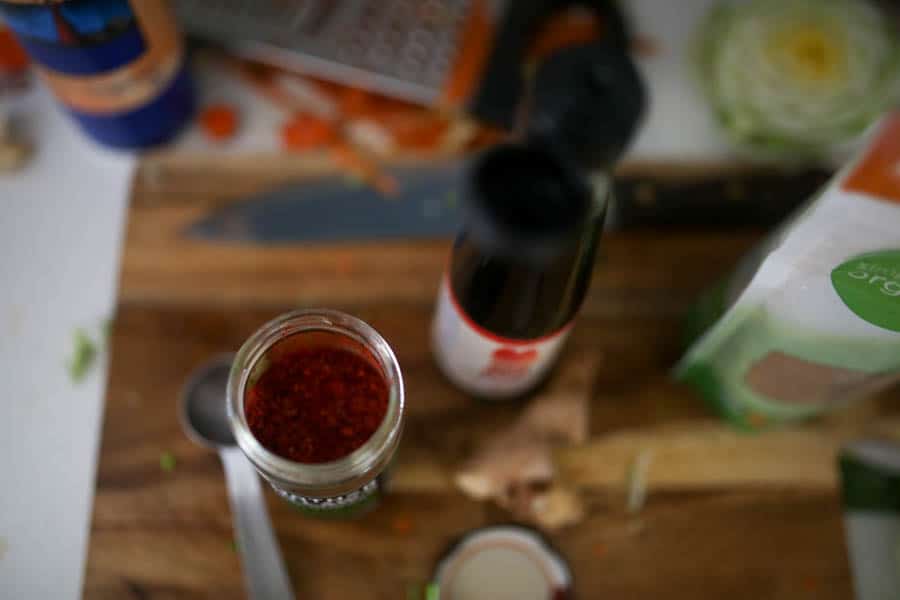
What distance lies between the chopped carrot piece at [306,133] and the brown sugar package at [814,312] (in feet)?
1.30

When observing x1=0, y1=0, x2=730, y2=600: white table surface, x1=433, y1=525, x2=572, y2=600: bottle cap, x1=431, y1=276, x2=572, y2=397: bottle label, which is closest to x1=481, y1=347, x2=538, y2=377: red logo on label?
x1=431, y1=276, x2=572, y2=397: bottle label

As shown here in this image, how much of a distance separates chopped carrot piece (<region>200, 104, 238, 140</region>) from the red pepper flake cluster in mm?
334

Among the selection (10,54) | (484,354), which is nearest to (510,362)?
(484,354)

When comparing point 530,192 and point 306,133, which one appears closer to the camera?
point 530,192

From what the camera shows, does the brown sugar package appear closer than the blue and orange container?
Yes

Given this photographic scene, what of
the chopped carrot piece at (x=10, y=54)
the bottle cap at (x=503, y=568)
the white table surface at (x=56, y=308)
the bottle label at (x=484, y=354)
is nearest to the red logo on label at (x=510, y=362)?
the bottle label at (x=484, y=354)

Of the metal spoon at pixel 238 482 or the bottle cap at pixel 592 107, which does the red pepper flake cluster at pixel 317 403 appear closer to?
the metal spoon at pixel 238 482

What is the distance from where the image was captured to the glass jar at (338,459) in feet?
1.44

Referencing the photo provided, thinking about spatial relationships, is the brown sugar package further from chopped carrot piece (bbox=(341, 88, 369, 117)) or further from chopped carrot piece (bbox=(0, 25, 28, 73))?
chopped carrot piece (bbox=(0, 25, 28, 73))

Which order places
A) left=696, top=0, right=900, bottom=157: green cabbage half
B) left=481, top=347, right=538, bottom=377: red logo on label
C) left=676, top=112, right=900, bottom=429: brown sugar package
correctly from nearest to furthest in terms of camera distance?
left=676, top=112, right=900, bottom=429: brown sugar package < left=481, top=347, right=538, bottom=377: red logo on label < left=696, top=0, right=900, bottom=157: green cabbage half

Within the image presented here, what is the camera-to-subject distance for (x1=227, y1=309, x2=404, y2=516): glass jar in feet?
1.44

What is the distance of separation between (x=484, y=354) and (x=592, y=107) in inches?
9.2

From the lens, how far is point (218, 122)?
74 centimetres

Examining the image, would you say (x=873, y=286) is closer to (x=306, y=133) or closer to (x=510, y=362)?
(x=510, y=362)
